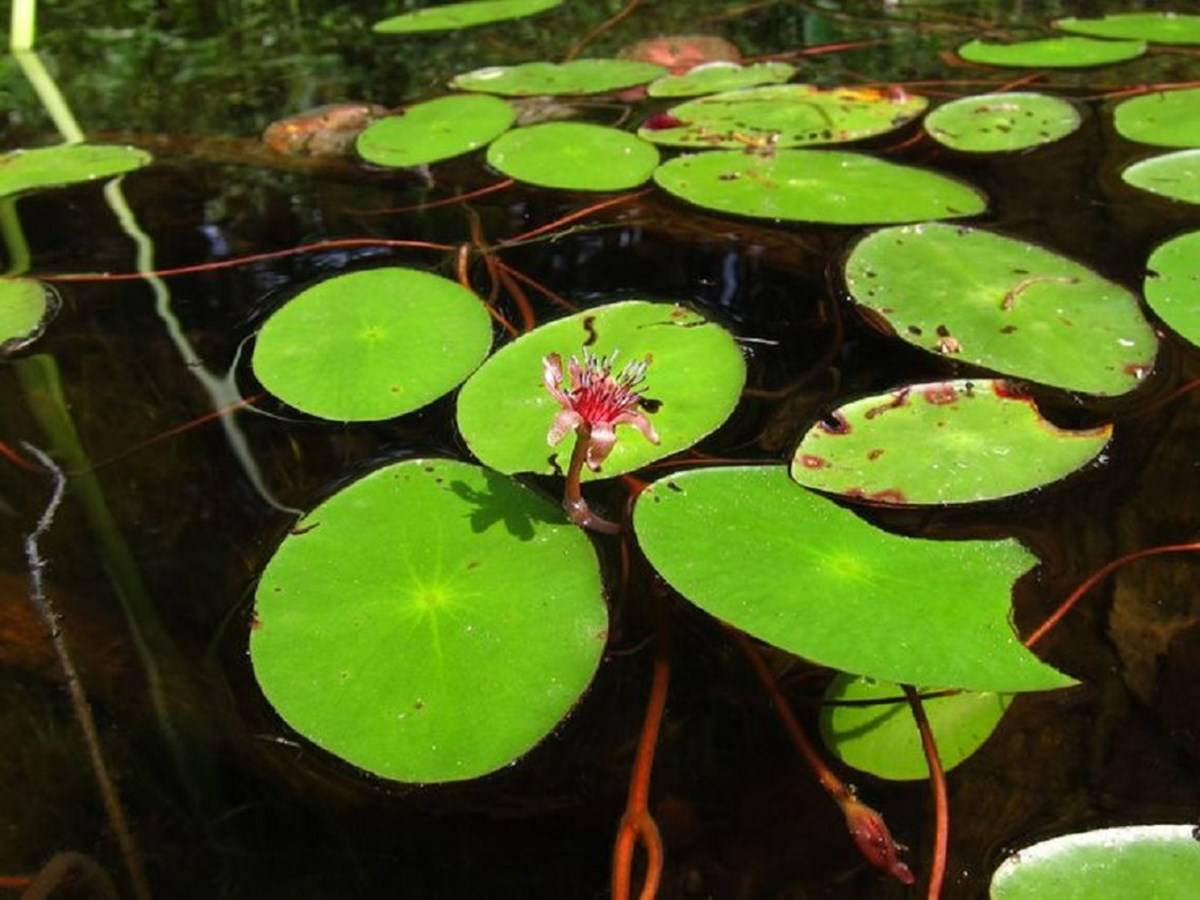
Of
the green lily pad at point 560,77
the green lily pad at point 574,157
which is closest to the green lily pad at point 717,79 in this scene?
the green lily pad at point 560,77

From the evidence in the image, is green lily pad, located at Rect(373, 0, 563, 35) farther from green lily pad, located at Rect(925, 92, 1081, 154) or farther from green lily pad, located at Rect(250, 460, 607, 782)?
green lily pad, located at Rect(250, 460, 607, 782)

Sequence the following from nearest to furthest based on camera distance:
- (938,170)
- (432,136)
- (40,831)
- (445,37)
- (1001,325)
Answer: (40,831) → (1001,325) → (938,170) → (432,136) → (445,37)

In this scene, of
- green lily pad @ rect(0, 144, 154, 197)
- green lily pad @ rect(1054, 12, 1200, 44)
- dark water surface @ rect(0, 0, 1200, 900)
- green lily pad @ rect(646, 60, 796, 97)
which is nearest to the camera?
dark water surface @ rect(0, 0, 1200, 900)

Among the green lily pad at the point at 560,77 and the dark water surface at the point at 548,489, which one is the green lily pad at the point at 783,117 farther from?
the green lily pad at the point at 560,77

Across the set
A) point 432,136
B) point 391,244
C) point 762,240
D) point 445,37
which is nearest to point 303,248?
point 391,244

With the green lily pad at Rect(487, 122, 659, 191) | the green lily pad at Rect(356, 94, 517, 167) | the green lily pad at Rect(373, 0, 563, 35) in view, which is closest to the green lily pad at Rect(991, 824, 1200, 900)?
the green lily pad at Rect(487, 122, 659, 191)

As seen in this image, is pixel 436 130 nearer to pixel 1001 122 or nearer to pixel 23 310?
pixel 23 310

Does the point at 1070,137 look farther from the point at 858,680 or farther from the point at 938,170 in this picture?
the point at 858,680

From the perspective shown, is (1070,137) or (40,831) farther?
(1070,137)
